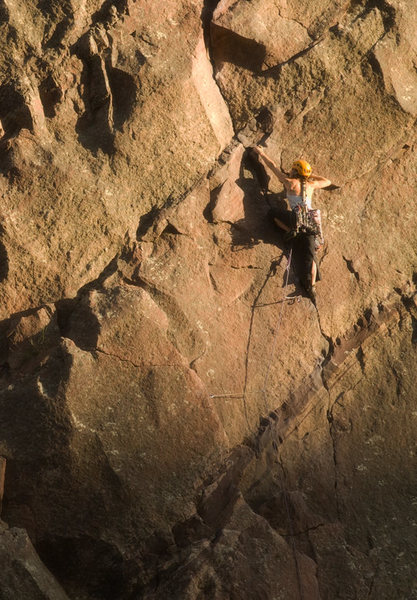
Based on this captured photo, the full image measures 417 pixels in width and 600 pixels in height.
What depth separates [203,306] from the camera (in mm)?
9898

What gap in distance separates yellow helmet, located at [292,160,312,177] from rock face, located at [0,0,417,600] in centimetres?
37

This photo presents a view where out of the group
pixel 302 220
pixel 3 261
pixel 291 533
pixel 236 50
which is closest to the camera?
pixel 291 533

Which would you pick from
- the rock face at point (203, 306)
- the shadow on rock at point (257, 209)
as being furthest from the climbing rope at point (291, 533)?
the shadow on rock at point (257, 209)

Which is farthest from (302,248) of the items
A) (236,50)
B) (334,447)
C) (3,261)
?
(3,261)

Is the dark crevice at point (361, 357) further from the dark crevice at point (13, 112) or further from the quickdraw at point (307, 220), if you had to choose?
the dark crevice at point (13, 112)

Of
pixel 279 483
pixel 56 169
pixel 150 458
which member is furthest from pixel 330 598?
pixel 56 169

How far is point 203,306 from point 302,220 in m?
1.38

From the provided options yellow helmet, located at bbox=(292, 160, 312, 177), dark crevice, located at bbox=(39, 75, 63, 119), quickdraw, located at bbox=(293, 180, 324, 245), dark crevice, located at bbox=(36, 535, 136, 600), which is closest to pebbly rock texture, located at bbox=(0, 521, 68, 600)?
dark crevice, located at bbox=(36, 535, 136, 600)

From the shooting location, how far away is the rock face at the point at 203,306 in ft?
28.8

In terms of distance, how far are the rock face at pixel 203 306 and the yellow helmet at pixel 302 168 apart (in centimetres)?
37

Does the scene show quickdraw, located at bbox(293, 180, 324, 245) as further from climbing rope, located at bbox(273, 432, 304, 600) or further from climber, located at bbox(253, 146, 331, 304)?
climbing rope, located at bbox(273, 432, 304, 600)

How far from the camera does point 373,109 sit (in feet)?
35.4

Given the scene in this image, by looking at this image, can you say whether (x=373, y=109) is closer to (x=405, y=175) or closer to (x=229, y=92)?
(x=405, y=175)

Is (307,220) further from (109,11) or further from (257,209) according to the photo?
(109,11)
